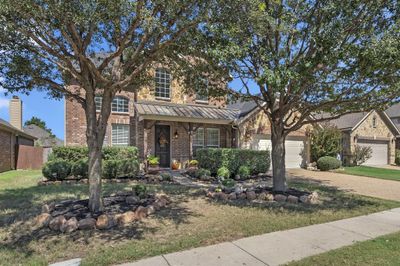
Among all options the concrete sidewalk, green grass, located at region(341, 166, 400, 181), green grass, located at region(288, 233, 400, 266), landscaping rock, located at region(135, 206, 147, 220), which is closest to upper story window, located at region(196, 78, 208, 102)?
landscaping rock, located at region(135, 206, 147, 220)

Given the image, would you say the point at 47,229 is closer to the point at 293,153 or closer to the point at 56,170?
the point at 56,170

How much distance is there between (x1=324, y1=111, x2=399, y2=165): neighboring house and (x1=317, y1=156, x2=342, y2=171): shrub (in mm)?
4316

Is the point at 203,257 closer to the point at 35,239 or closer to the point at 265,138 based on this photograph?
the point at 35,239

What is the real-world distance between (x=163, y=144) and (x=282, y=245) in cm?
1246

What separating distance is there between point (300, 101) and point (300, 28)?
218 centimetres

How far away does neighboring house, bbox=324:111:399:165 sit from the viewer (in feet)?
73.4

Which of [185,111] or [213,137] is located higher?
[185,111]

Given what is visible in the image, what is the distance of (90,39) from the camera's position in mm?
6375

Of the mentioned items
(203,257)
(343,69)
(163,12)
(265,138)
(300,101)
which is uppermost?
(163,12)

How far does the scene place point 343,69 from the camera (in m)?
7.22

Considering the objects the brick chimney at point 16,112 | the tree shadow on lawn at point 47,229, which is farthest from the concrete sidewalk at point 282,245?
the brick chimney at point 16,112

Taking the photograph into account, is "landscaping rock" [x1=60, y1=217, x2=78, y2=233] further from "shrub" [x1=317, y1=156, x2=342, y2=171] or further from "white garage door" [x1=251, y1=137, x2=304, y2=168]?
"shrub" [x1=317, y1=156, x2=342, y2=171]

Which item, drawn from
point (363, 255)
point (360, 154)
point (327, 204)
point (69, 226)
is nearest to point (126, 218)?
point (69, 226)

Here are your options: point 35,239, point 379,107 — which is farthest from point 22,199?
point 379,107
